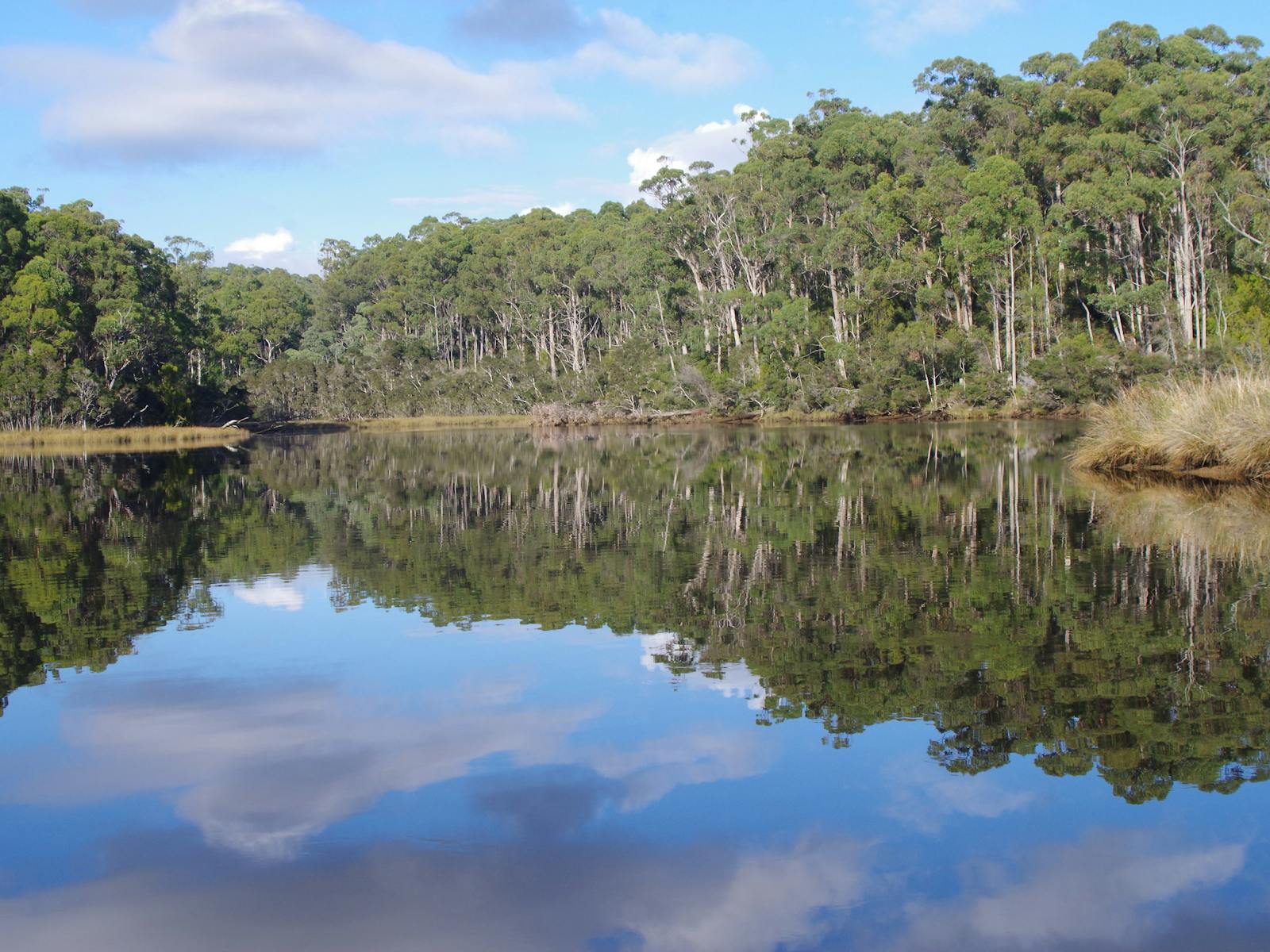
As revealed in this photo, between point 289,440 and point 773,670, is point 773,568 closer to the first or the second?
point 773,670

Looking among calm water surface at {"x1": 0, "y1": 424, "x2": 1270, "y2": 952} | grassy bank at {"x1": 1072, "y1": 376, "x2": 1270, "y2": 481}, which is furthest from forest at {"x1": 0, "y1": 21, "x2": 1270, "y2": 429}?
calm water surface at {"x1": 0, "y1": 424, "x2": 1270, "y2": 952}

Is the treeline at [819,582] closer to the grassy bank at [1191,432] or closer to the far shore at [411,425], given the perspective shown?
the grassy bank at [1191,432]

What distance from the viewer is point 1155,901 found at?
4410 millimetres

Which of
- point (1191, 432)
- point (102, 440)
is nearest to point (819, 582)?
point (1191, 432)

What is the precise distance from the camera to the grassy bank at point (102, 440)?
4647 cm

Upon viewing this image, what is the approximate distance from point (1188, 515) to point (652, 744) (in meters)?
10.8

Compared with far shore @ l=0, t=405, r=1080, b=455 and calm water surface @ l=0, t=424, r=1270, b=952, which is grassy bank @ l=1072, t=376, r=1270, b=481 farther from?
far shore @ l=0, t=405, r=1080, b=455

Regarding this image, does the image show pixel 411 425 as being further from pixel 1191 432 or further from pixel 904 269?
pixel 1191 432

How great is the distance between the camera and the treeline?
6.64m

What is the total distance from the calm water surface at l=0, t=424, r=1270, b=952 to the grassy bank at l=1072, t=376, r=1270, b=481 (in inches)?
202

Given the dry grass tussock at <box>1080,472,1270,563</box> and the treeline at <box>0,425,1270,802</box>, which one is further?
the dry grass tussock at <box>1080,472,1270,563</box>

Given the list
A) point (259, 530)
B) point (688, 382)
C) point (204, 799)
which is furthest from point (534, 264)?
point (204, 799)

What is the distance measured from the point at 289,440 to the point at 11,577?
4442 cm

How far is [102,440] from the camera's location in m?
49.8
